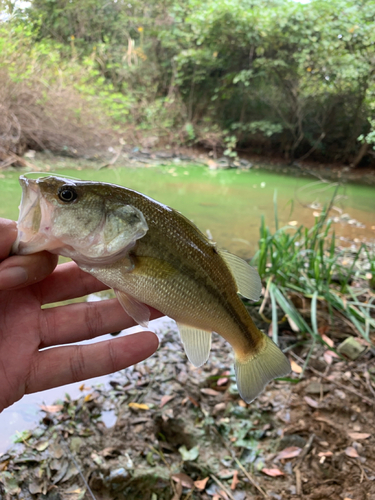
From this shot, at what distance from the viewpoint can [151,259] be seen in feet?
3.14

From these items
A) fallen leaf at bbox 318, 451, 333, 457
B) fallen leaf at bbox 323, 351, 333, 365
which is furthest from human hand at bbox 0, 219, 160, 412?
fallen leaf at bbox 323, 351, 333, 365

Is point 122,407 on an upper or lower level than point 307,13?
lower

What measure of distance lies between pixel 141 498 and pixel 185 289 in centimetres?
98

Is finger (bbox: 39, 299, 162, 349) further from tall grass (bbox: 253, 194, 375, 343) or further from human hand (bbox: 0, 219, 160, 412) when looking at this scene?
tall grass (bbox: 253, 194, 375, 343)

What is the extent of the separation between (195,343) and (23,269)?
57 centimetres

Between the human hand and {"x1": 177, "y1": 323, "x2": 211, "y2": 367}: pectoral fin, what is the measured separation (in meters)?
0.10

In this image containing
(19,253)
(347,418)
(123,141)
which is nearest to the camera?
(19,253)

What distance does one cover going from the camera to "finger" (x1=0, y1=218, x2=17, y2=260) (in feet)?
2.96

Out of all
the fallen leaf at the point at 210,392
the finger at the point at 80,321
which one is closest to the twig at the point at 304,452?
the fallen leaf at the point at 210,392

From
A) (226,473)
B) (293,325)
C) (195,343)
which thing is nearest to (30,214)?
(195,343)

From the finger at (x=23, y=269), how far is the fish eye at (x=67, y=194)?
18cm

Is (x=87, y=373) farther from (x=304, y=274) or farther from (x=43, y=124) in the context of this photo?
(x=43, y=124)

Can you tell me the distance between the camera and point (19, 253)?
903 mm

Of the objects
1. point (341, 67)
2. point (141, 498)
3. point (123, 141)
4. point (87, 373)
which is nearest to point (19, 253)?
point (87, 373)
